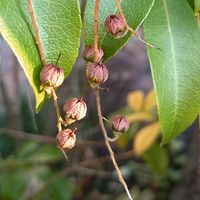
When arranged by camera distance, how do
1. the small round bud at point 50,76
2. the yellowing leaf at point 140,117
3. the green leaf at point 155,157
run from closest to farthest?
1. the small round bud at point 50,76
2. the yellowing leaf at point 140,117
3. the green leaf at point 155,157

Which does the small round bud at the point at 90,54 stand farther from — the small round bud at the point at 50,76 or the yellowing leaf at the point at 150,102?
the yellowing leaf at the point at 150,102

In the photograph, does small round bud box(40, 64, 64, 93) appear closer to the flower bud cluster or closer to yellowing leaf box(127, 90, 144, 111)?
the flower bud cluster

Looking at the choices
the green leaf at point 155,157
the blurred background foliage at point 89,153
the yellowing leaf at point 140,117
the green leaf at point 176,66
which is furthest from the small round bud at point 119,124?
the green leaf at point 155,157

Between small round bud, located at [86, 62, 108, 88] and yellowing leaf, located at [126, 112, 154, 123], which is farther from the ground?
small round bud, located at [86, 62, 108, 88]

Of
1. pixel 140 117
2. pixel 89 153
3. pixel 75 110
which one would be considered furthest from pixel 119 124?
pixel 89 153

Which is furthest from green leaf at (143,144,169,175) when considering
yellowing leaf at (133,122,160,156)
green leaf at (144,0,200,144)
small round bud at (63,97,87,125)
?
small round bud at (63,97,87,125)
